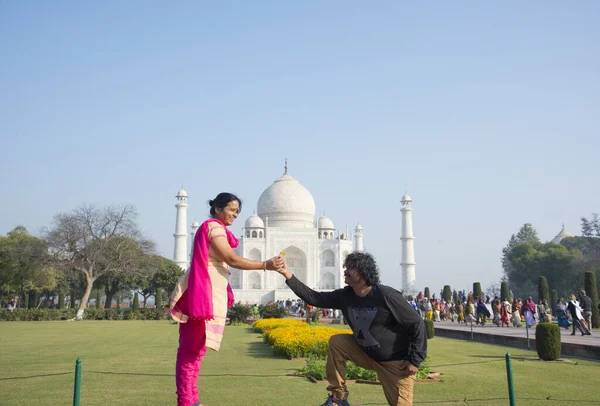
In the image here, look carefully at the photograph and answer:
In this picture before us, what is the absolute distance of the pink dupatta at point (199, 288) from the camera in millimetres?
4168

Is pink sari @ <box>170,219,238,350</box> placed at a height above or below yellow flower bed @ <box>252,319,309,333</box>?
above

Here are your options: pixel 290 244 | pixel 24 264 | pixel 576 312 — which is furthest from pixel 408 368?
pixel 290 244

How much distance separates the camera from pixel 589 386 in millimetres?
7191

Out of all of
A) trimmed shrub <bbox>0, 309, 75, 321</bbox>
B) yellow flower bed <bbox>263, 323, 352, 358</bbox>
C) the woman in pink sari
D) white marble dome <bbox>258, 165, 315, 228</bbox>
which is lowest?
trimmed shrub <bbox>0, 309, 75, 321</bbox>

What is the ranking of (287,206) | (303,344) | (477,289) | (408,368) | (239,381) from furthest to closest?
(287,206) < (477,289) < (303,344) < (239,381) < (408,368)

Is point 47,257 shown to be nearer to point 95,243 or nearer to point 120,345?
point 95,243

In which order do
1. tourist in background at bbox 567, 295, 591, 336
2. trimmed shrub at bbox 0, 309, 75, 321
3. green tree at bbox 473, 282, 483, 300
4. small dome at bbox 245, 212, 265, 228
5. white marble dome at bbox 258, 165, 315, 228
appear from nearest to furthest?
tourist in background at bbox 567, 295, 591, 336 → trimmed shrub at bbox 0, 309, 75, 321 → green tree at bbox 473, 282, 483, 300 → small dome at bbox 245, 212, 265, 228 → white marble dome at bbox 258, 165, 315, 228

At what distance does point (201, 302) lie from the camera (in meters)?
4.18

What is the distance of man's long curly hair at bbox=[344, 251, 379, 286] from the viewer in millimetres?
4316

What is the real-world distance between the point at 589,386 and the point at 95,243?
27833 millimetres

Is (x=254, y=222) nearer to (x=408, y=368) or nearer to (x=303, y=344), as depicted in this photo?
(x=303, y=344)

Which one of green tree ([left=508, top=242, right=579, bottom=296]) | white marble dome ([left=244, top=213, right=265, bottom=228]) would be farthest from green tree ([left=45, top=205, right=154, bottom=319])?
green tree ([left=508, top=242, right=579, bottom=296])

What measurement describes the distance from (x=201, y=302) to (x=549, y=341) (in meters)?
7.94

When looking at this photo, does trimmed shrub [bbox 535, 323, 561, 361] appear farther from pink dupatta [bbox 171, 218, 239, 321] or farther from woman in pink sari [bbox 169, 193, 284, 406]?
pink dupatta [bbox 171, 218, 239, 321]
